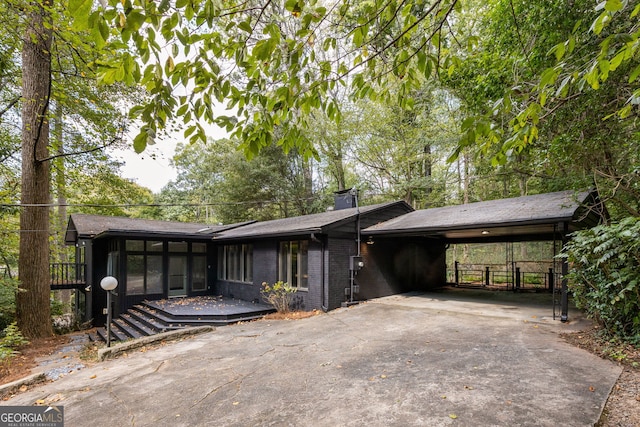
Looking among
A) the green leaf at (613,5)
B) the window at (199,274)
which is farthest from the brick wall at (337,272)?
the green leaf at (613,5)

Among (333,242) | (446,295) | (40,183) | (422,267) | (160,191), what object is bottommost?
(446,295)

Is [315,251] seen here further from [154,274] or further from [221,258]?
[154,274]

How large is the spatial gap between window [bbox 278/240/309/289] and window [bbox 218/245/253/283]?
5.62 ft

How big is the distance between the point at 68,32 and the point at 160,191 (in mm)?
26605

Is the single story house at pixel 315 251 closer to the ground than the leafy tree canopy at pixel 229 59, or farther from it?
closer to the ground

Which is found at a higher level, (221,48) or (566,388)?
(221,48)

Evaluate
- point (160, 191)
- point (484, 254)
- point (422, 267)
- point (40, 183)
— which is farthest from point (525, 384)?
point (160, 191)

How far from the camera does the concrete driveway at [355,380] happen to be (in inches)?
128

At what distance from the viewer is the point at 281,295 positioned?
362 inches

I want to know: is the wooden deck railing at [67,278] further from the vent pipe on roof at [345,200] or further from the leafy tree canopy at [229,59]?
the leafy tree canopy at [229,59]

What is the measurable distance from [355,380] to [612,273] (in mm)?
4295

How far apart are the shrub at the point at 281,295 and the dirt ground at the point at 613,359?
524cm

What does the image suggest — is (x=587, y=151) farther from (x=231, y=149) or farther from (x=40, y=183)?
(x=231, y=149)

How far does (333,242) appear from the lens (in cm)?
888
